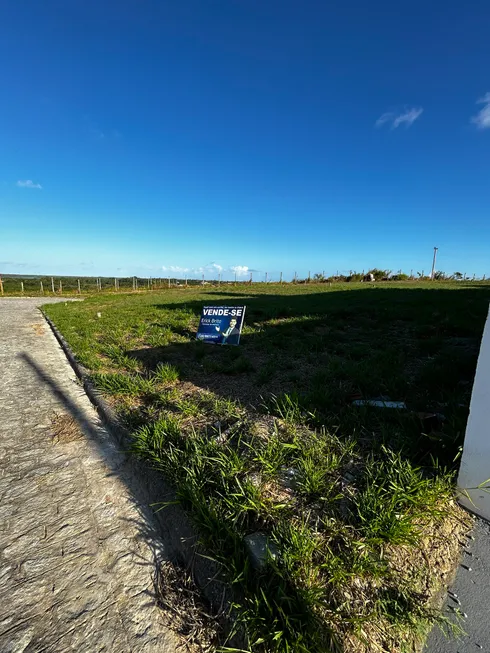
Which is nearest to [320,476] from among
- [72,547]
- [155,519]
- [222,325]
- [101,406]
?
[155,519]

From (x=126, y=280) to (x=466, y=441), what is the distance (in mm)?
35366

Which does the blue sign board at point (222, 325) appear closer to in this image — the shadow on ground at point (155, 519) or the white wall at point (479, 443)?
the shadow on ground at point (155, 519)

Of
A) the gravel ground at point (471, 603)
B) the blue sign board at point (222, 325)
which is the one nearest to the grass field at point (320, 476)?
the gravel ground at point (471, 603)

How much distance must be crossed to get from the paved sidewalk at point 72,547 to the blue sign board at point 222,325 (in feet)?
8.57

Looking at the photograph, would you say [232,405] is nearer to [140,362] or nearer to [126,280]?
[140,362]


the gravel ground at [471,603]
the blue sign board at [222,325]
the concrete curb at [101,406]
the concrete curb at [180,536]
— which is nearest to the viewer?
the gravel ground at [471,603]

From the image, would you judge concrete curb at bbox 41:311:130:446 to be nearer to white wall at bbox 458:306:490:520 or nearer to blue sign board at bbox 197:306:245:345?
blue sign board at bbox 197:306:245:345

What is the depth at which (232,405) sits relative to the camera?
2.88 meters

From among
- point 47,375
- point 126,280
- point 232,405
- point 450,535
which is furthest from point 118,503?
point 126,280

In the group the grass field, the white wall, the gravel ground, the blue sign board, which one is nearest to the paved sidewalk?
the grass field

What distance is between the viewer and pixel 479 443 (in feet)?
5.32

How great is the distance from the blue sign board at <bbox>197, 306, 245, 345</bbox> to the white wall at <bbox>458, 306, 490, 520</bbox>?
A: 12.4ft

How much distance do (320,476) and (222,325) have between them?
3868 millimetres

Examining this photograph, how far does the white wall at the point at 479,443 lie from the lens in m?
1.55
